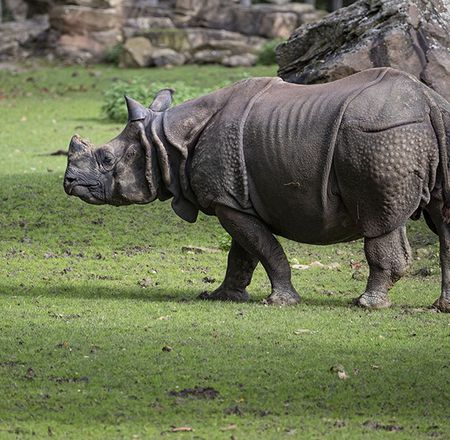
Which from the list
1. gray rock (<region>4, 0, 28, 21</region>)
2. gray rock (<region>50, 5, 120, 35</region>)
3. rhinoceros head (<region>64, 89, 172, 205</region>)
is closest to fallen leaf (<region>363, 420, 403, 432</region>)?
rhinoceros head (<region>64, 89, 172, 205</region>)

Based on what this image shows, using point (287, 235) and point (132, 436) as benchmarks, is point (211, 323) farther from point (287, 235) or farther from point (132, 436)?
point (132, 436)

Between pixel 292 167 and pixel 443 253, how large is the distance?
125 centimetres

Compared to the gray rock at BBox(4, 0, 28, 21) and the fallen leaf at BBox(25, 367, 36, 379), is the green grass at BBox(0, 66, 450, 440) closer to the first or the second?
the fallen leaf at BBox(25, 367, 36, 379)

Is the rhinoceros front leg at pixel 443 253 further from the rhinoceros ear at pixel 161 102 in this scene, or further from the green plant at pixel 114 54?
the green plant at pixel 114 54

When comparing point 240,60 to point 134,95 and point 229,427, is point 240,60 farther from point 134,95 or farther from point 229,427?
point 229,427

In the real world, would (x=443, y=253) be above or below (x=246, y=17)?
above

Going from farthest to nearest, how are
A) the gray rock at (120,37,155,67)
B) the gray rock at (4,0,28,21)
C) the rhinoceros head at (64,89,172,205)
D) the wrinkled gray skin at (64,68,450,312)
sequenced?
the gray rock at (4,0,28,21) → the gray rock at (120,37,155,67) → the rhinoceros head at (64,89,172,205) → the wrinkled gray skin at (64,68,450,312)

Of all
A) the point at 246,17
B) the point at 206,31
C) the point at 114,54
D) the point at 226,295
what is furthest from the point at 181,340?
the point at 246,17

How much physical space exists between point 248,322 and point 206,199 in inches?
40.9

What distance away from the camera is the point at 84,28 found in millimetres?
30125

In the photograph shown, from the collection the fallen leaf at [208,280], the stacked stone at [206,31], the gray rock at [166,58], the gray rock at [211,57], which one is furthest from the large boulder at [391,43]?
the gray rock at [211,57]

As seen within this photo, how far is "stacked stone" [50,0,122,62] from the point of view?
29.7 meters

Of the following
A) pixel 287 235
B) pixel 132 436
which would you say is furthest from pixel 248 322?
pixel 132 436

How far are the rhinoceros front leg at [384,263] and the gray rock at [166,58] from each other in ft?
64.2
